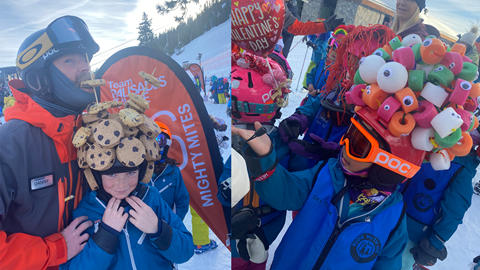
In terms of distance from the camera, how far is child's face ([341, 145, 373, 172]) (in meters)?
1.40

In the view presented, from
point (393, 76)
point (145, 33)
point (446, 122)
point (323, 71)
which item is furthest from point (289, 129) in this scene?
point (323, 71)

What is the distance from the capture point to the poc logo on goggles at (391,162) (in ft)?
4.10

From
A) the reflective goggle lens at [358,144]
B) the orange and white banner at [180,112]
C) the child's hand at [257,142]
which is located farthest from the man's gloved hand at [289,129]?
the orange and white banner at [180,112]

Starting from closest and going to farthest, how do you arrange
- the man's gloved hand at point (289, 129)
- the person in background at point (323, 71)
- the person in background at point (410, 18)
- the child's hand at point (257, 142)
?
the child's hand at point (257, 142) < the man's gloved hand at point (289, 129) < the person in background at point (410, 18) < the person in background at point (323, 71)

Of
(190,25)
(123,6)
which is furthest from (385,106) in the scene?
(123,6)

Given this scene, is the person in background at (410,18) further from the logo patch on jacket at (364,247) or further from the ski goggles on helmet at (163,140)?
the ski goggles on helmet at (163,140)

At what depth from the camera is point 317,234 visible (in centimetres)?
152

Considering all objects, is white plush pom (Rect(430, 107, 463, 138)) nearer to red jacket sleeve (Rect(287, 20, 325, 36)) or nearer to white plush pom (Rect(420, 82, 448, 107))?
white plush pom (Rect(420, 82, 448, 107))

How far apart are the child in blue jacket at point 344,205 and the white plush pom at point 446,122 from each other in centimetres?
25

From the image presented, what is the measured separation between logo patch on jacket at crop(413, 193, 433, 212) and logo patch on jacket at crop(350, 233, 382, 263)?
1038 mm

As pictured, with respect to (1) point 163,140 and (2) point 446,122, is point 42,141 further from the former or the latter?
(2) point 446,122

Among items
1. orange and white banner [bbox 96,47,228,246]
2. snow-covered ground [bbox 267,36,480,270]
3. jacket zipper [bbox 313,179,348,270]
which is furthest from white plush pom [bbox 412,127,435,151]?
snow-covered ground [bbox 267,36,480,270]

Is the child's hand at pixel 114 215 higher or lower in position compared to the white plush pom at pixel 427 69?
lower

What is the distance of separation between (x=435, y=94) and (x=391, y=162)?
14.1 inches
